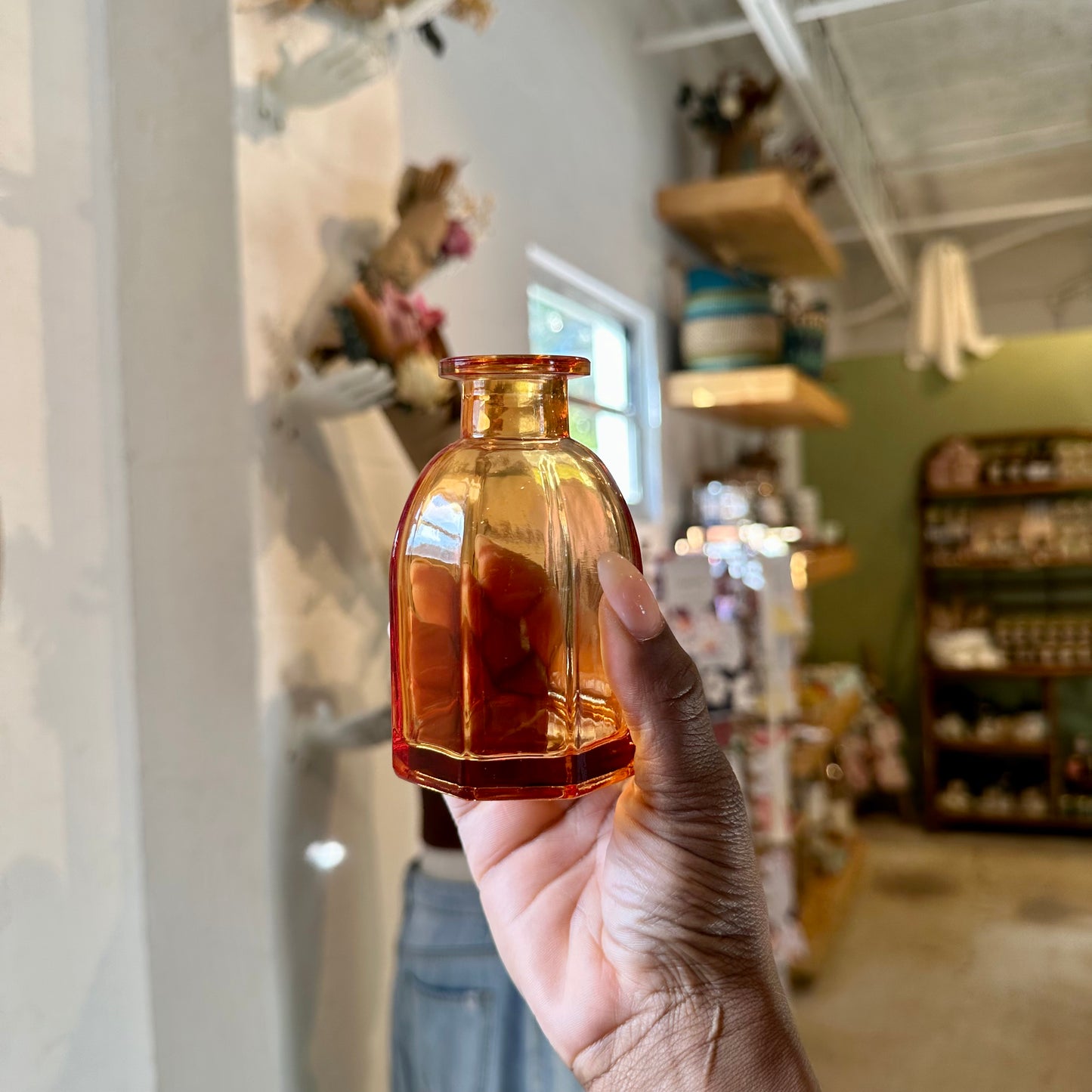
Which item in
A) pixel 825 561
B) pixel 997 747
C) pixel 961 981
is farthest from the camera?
pixel 997 747

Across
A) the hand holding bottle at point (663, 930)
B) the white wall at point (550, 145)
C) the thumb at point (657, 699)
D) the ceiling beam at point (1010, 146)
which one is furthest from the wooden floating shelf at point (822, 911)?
the thumb at point (657, 699)

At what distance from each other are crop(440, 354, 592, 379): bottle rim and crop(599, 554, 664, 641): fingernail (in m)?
0.09

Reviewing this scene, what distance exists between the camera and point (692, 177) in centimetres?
274

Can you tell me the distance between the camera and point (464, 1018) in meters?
1.07

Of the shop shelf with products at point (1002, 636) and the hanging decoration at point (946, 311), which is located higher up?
the hanging decoration at point (946, 311)

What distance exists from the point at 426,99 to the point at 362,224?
40 cm

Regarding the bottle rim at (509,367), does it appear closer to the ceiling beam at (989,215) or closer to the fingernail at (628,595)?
the fingernail at (628,595)

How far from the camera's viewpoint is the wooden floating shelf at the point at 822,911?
2.62 metres

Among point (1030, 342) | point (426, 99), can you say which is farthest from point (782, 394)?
point (426, 99)

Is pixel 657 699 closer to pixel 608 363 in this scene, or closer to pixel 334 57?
pixel 334 57

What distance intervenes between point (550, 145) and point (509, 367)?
1584 millimetres

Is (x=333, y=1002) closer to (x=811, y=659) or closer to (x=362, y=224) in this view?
(x=362, y=224)

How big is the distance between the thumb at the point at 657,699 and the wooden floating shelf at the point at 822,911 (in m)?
2.17

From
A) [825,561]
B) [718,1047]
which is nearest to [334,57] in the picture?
[718,1047]
